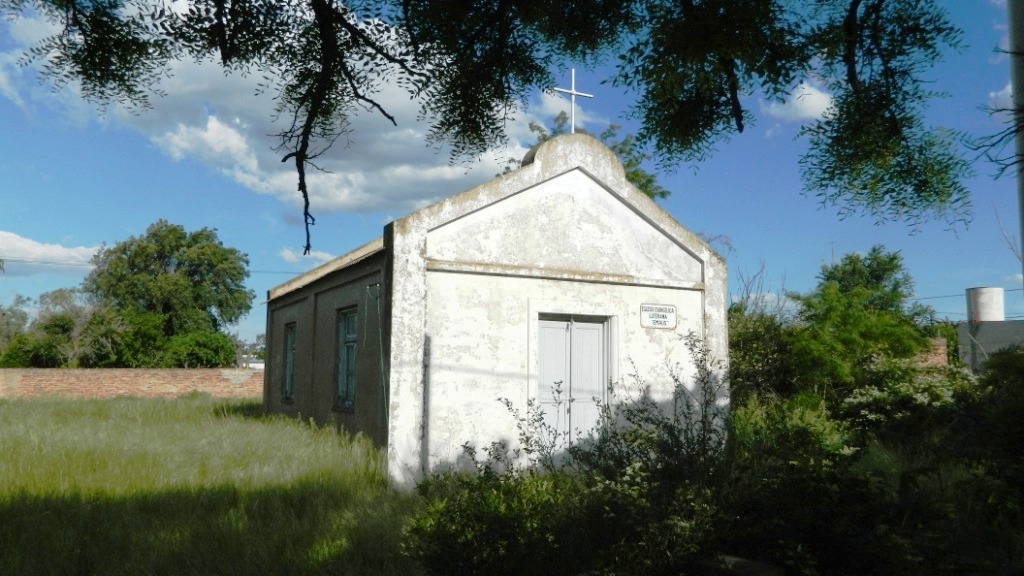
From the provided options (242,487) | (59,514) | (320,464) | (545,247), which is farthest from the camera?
(545,247)

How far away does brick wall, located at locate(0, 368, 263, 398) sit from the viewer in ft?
90.4

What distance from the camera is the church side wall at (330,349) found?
388 inches

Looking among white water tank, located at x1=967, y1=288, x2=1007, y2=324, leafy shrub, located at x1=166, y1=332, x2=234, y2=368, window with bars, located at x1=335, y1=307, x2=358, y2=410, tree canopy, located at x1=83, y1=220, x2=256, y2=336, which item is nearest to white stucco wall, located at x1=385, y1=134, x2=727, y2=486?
window with bars, located at x1=335, y1=307, x2=358, y2=410

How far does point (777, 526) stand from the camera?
4.51m

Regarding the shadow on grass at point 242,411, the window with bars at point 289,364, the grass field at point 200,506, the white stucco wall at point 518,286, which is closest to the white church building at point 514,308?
the white stucco wall at point 518,286

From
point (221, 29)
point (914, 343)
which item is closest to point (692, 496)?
point (221, 29)

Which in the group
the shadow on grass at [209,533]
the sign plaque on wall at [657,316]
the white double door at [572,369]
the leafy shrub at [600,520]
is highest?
the sign plaque on wall at [657,316]

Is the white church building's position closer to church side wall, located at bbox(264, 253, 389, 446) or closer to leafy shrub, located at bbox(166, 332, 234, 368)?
church side wall, located at bbox(264, 253, 389, 446)

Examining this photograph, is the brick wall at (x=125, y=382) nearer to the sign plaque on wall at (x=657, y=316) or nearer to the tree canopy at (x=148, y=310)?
the tree canopy at (x=148, y=310)

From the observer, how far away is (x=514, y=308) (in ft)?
32.7

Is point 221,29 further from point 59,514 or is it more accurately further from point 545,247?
point 545,247

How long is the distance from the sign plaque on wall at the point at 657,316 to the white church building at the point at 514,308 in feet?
0.07

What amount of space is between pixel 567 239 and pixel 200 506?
5.61 metres

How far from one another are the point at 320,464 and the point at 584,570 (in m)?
5.00
